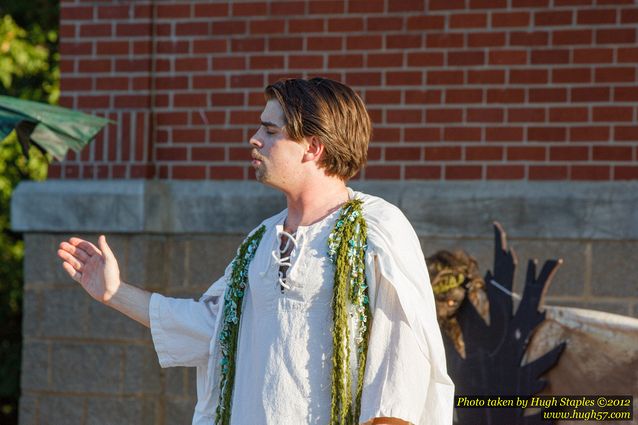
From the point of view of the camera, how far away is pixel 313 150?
300 centimetres

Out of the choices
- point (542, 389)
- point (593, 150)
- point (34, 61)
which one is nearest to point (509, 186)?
point (593, 150)

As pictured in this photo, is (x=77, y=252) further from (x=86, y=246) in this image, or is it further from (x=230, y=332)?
(x=230, y=332)

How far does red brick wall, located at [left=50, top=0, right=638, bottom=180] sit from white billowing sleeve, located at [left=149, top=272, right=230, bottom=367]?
2309 mm

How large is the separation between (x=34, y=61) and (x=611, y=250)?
4945 millimetres

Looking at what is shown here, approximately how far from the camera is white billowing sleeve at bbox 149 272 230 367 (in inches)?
127

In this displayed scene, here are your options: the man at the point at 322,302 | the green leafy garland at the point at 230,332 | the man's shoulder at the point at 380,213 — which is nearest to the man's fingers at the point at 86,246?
the man at the point at 322,302

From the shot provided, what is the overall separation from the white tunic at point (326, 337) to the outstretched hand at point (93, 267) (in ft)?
1.48

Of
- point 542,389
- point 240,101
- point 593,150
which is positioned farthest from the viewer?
point 240,101

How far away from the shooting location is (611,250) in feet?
16.6

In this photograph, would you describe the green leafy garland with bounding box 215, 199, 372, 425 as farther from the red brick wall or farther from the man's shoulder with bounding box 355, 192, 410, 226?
the red brick wall

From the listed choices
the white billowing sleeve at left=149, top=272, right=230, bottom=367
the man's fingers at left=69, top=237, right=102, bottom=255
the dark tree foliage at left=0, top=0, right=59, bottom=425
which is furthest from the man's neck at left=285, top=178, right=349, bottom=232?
the dark tree foliage at left=0, top=0, right=59, bottom=425

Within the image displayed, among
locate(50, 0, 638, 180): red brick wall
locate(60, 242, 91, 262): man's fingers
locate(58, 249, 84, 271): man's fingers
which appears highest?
locate(50, 0, 638, 180): red brick wall

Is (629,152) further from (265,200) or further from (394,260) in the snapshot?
(394,260)

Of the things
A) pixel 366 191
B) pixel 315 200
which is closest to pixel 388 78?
pixel 366 191
